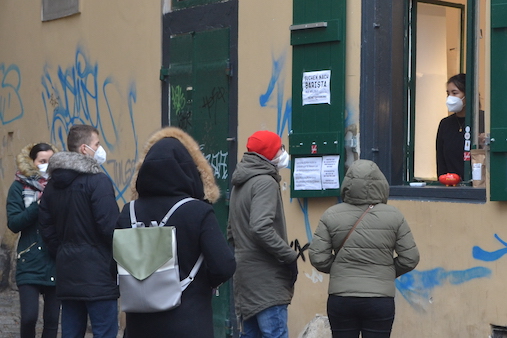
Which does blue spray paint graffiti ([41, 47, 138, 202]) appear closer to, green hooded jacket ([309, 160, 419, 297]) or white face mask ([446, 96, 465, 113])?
white face mask ([446, 96, 465, 113])

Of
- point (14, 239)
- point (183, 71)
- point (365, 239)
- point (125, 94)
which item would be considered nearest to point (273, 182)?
point (365, 239)

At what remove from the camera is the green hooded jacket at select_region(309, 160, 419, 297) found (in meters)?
4.73

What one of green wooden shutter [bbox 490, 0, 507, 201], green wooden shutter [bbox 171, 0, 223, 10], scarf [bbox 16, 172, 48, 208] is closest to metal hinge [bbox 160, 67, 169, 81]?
green wooden shutter [bbox 171, 0, 223, 10]

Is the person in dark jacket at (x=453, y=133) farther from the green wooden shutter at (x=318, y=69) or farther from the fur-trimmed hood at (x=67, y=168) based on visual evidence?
the fur-trimmed hood at (x=67, y=168)

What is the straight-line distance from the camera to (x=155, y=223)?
3.89m

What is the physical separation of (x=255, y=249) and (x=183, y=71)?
3.35m

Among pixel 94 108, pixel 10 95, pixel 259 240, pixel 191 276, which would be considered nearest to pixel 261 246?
pixel 259 240

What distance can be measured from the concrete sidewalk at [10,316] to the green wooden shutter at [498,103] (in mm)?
4089

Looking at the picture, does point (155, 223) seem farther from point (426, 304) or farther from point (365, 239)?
point (426, 304)

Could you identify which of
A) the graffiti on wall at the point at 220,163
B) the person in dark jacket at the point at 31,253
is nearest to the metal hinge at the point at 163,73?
the graffiti on wall at the point at 220,163

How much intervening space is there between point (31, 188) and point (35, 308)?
82cm

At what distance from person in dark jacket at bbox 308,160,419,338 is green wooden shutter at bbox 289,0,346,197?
6.19 ft

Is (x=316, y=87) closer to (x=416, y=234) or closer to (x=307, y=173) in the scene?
(x=307, y=173)

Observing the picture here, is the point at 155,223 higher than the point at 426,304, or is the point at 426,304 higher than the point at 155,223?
the point at 155,223
